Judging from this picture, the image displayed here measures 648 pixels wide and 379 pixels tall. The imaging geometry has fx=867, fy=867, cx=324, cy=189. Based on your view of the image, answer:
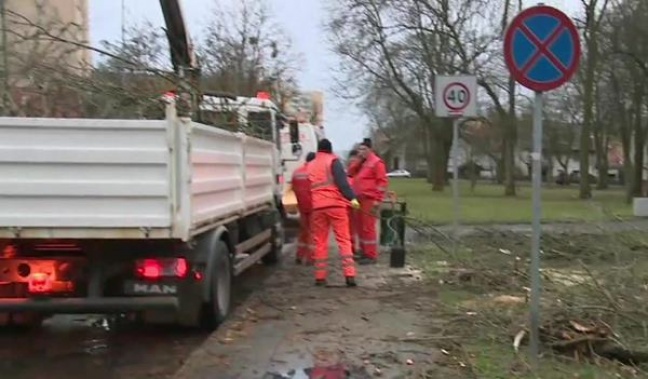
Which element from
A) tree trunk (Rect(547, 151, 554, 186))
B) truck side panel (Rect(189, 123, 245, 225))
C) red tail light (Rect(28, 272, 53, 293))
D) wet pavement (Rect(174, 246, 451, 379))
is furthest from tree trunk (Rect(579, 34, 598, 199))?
tree trunk (Rect(547, 151, 554, 186))

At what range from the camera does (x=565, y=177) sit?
269 feet

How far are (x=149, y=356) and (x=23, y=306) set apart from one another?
1.11m

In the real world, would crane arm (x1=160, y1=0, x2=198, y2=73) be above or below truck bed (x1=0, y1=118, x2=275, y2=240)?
above

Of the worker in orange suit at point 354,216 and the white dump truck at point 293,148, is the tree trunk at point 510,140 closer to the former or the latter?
the white dump truck at point 293,148

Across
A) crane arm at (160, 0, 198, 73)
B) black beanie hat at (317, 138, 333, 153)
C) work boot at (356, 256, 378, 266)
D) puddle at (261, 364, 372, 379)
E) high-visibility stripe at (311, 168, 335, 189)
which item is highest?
crane arm at (160, 0, 198, 73)

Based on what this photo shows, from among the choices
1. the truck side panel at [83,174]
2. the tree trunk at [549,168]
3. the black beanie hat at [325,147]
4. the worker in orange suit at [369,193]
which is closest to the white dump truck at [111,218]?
the truck side panel at [83,174]

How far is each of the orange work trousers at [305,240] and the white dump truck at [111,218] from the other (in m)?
4.85

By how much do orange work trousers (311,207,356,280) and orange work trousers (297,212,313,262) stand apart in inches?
84.8

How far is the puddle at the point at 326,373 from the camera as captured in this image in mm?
6477

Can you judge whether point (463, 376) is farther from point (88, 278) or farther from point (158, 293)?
point (88, 278)

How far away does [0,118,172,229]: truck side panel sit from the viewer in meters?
6.77

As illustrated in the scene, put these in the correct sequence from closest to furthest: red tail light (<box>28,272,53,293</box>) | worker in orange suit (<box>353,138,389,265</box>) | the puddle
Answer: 1. the puddle
2. red tail light (<box>28,272,53,293</box>)
3. worker in orange suit (<box>353,138,389,265</box>)

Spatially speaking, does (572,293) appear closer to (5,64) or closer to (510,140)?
(5,64)

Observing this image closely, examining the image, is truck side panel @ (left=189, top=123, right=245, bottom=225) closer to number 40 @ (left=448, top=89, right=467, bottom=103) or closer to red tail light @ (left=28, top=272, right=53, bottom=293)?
red tail light @ (left=28, top=272, right=53, bottom=293)
